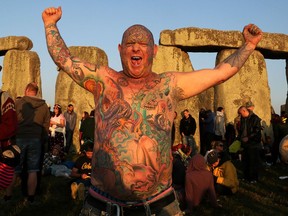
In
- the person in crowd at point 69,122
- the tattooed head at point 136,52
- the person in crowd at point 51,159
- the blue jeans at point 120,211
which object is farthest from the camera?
the person in crowd at point 69,122

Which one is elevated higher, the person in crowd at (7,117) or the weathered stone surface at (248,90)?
the weathered stone surface at (248,90)

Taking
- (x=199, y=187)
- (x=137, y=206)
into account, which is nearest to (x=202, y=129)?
(x=199, y=187)

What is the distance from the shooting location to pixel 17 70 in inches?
727

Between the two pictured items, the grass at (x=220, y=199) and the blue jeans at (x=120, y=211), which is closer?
the blue jeans at (x=120, y=211)

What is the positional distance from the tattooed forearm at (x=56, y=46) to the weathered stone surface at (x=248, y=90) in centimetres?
1273

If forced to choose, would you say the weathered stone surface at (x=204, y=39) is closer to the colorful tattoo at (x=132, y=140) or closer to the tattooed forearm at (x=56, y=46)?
the tattooed forearm at (x=56, y=46)

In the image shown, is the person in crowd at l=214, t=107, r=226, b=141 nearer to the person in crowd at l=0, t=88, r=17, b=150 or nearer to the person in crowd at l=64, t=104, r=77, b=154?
the person in crowd at l=64, t=104, r=77, b=154

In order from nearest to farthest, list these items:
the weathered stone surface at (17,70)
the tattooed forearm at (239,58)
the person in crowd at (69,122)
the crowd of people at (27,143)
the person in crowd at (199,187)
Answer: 1. the tattooed forearm at (239,58)
2. the crowd of people at (27,143)
3. the person in crowd at (199,187)
4. the person in crowd at (69,122)
5. the weathered stone surface at (17,70)

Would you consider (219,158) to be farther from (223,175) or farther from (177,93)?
(177,93)

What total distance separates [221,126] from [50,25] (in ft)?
34.7

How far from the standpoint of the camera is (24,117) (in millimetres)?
6152

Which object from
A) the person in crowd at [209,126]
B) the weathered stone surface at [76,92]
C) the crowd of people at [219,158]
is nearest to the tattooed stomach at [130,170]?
the crowd of people at [219,158]

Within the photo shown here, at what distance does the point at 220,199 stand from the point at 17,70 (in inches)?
537

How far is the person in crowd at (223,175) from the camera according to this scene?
23.2 ft
